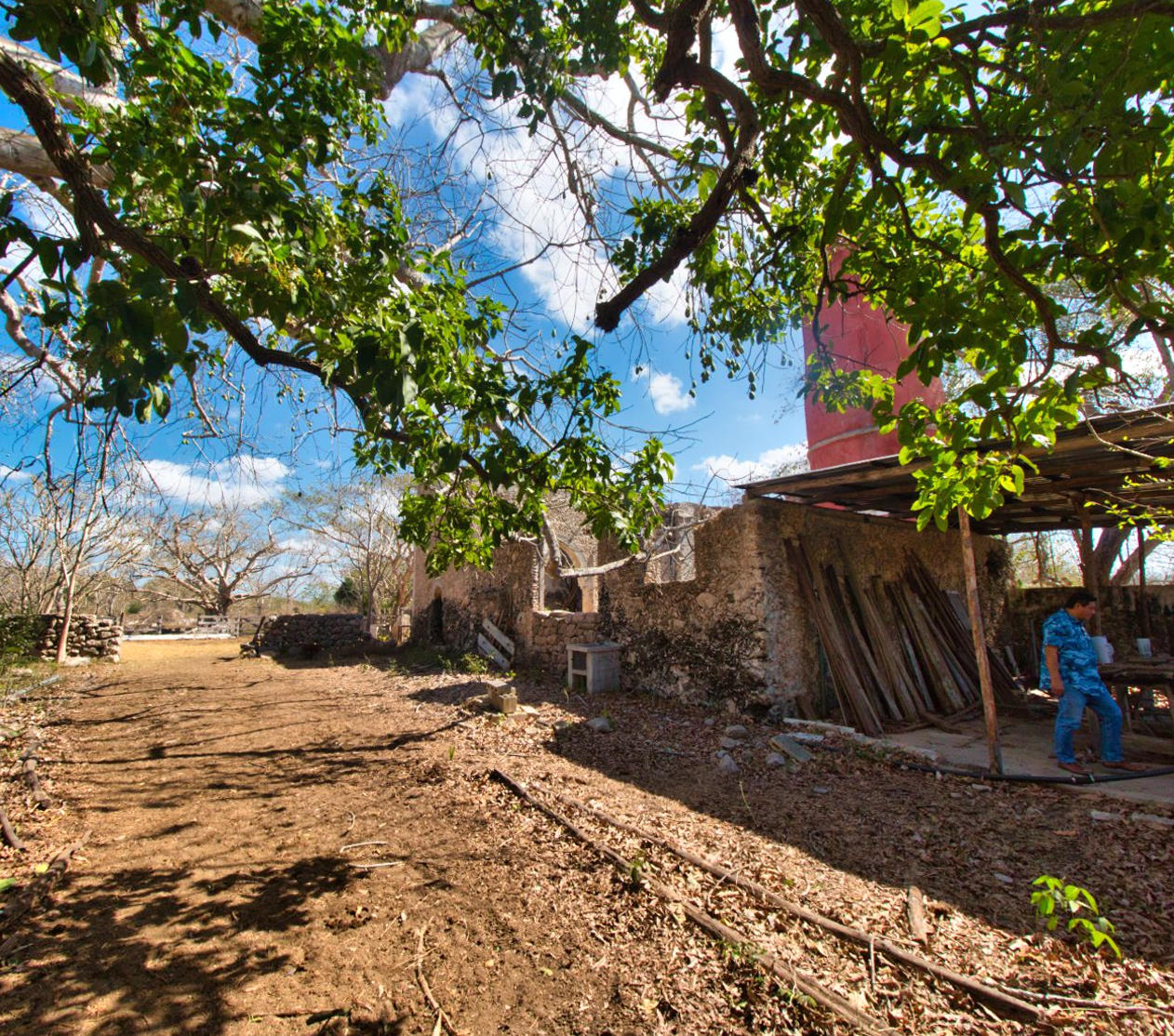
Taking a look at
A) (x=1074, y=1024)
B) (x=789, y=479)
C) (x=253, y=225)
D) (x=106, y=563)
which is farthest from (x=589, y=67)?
(x=106, y=563)

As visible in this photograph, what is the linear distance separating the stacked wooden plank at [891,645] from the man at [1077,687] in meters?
1.71

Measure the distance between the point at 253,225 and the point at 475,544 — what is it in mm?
3535

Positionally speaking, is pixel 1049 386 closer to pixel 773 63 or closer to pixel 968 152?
pixel 968 152

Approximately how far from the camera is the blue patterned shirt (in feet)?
17.1

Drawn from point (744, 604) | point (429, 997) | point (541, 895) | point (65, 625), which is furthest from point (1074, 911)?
point (65, 625)

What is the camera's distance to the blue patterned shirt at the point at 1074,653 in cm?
523

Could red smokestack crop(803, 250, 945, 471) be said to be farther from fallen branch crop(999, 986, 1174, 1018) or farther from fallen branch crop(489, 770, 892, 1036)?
fallen branch crop(999, 986, 1174, 1018)

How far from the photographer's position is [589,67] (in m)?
3.95

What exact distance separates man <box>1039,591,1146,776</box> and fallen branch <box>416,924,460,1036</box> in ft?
18.6

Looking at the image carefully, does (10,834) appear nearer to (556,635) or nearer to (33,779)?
(33,779)

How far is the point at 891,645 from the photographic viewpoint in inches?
301

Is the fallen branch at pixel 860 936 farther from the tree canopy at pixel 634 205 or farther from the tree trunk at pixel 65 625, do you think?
the tree trunk at pixel 65 625

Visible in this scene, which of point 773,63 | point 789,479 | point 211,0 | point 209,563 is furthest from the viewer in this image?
point 209,563

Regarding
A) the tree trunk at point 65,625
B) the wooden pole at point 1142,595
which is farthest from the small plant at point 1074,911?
the tree trunk at point 65,625
